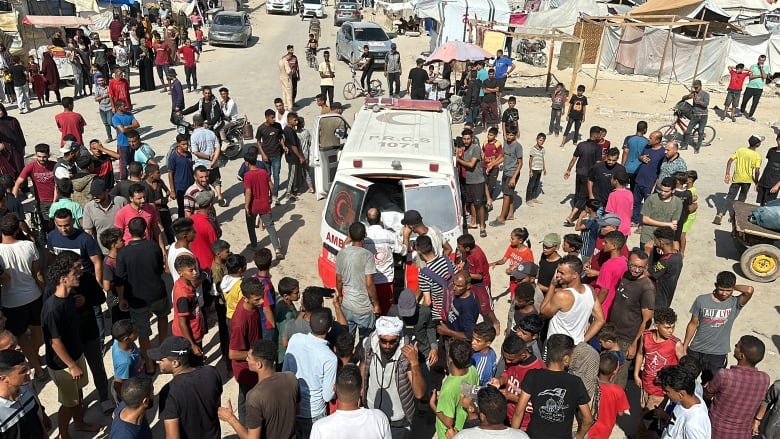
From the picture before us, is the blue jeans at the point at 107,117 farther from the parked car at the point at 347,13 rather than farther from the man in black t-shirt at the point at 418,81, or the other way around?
the parked car at the point at 347,13

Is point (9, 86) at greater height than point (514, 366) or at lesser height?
lesser

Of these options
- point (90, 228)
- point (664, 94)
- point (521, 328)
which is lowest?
point (664, 94)

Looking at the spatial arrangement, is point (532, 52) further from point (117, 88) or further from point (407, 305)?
point (407, 305)

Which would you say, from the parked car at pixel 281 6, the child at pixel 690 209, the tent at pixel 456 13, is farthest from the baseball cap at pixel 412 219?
the parked car at pixel 281 6

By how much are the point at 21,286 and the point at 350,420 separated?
432 centimetres

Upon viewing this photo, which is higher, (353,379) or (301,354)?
(353,379)

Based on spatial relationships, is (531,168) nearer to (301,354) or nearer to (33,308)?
(301,354)

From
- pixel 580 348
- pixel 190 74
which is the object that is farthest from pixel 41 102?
pixel 580 348

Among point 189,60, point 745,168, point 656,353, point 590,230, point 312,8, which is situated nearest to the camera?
point 656,353

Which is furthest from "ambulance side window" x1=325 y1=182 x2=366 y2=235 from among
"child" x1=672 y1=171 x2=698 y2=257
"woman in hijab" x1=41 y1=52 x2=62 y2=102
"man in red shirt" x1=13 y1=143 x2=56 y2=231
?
"woman in hijab" x1=41 y1=52 x2=62 y2=102

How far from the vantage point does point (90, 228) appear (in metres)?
7.25

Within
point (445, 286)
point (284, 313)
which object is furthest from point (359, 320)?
point (445, 286)

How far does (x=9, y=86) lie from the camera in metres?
17.5

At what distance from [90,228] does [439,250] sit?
4473 millimetres
